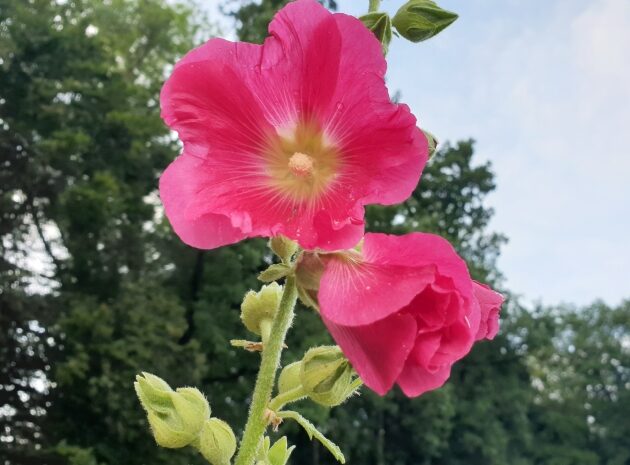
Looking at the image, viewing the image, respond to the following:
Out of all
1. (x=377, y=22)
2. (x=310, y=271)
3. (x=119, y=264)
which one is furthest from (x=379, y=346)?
(x=119, y=264)

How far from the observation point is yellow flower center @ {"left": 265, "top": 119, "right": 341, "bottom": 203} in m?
1.07

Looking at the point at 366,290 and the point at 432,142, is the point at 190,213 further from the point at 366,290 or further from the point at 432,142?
the point at 432,142

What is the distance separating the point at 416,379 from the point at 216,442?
0.43 meters

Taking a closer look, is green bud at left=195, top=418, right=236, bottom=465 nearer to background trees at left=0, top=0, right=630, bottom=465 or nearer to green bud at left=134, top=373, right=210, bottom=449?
green bud at left=134, top=373, right=210, bottom=449

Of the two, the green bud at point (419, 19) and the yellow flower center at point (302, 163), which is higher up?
the green bud at point (419, 19)

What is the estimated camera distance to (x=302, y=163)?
3.55ft

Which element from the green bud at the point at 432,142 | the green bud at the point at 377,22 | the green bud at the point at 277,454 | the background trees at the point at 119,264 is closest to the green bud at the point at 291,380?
the green bud at the point at 277,454

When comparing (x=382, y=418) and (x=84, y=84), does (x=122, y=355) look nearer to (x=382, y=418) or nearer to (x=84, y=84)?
(x=84, y=84)

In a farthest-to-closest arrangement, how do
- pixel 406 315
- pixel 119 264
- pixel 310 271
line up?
pixel 119 264
pixel 310 271
pixel 406 315

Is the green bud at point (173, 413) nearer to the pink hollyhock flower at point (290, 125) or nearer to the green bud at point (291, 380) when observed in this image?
the green bud at point (291, 380)

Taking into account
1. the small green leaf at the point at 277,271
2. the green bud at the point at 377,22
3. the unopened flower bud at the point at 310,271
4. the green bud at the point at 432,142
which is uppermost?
the green bud at the point at 377,22

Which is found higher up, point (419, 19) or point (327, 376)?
point (419, 19)

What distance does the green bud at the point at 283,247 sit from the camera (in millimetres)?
1094

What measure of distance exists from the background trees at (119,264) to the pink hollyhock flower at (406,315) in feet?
41.2
